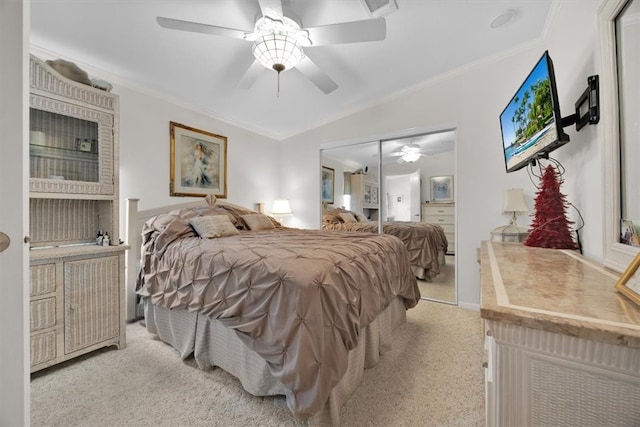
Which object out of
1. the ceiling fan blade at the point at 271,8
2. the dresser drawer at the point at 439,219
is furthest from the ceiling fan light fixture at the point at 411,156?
the ceiling fan blade at the point at 271,8

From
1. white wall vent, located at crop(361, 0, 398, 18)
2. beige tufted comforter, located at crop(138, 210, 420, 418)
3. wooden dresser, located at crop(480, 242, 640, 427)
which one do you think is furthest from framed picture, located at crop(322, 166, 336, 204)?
wooden dresser, located at crop(480, 242, 640, 427)

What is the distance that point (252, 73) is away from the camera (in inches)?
92.9

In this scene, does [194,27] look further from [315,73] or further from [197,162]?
[197,162]

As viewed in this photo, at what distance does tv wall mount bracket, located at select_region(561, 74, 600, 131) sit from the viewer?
4.10 feet

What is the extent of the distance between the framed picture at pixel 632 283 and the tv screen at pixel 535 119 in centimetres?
88

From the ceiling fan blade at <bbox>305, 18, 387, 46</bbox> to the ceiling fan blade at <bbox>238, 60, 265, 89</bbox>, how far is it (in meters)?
0.53

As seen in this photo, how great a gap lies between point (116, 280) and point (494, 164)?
13.0 ft

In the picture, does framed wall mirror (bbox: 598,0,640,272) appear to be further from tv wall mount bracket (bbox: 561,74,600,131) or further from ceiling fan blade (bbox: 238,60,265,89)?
ceiling fan blade (bbox: 238,60,265,89)

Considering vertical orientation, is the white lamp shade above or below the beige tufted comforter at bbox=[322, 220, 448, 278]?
above

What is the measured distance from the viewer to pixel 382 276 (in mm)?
1927

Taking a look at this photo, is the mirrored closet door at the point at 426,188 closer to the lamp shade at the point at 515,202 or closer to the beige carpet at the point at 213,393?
the lamp shade at the point at 515,202

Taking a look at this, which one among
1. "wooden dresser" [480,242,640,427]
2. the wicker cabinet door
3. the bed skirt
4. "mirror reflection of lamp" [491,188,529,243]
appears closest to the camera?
"wooden dresser" [480,242,640,427]

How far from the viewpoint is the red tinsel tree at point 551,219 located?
5.32 feet

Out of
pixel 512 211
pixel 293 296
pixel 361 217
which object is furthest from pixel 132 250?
pixel 512 211
